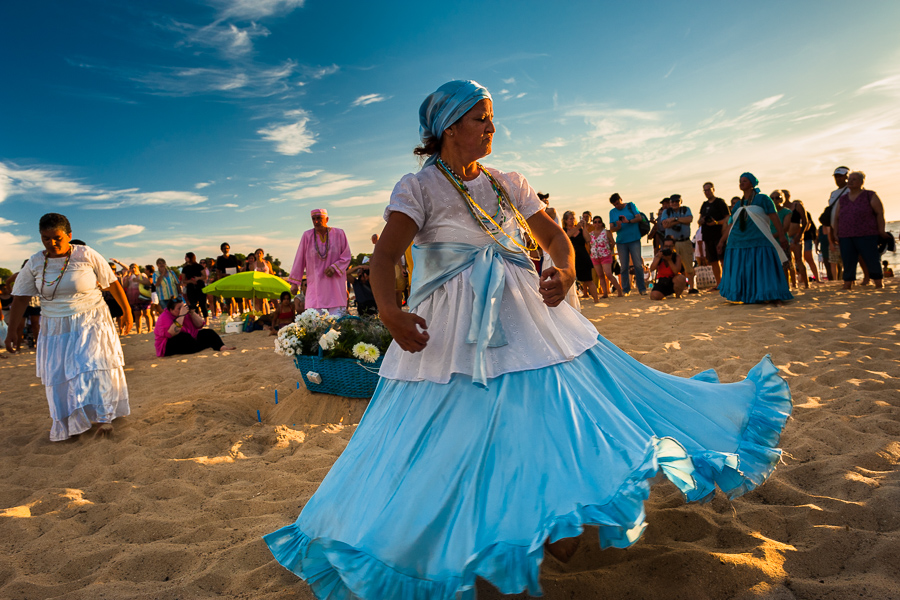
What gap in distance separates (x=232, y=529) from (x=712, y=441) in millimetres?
2421

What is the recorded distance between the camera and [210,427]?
4.70 meters

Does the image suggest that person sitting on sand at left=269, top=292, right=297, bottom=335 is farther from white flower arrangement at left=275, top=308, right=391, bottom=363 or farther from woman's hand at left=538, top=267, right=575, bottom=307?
woman's hand at left=538, top=267, right=575, bottom=307

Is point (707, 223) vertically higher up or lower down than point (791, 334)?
higher up

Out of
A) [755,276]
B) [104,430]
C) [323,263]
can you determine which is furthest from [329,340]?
[755,276]

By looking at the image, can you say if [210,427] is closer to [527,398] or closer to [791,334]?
[527,398]

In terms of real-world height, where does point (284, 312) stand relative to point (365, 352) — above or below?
above

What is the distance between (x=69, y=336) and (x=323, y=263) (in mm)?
3143

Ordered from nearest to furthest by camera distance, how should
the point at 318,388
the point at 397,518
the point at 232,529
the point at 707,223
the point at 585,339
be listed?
the point at 397,518, the point at 585,339, the point at 232,529, the point at 318,388, the point at 707,223

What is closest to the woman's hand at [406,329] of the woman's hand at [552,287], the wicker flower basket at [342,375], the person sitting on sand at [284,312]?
the woman's hand at [552,287]

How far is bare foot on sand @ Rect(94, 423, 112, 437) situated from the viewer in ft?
15.7

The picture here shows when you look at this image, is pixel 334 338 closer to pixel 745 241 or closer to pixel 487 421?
pixel 487 421

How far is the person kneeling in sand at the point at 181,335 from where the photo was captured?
9266 mm

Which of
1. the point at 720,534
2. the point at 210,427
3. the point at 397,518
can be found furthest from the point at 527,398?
the point at 210,427

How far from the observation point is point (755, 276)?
8102 millimetres
